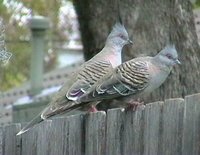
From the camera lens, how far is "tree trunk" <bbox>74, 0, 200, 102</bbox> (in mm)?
6887

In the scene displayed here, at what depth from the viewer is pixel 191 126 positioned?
4.53 metres

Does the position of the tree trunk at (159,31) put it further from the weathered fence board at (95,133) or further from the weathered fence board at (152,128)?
the weathered fence board at (152,128)

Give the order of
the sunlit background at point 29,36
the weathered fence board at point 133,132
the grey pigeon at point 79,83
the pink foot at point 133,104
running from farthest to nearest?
the sunlit background at point 29,36
the grey pigeon at point 79,83
the pink foot at point 133,104
the weathered fence board at point 133,132

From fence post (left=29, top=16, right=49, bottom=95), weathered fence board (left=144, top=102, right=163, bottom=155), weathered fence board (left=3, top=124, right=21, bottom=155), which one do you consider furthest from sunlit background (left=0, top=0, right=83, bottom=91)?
weathered fence board (left=144, top=102, right=163, bottom=155)

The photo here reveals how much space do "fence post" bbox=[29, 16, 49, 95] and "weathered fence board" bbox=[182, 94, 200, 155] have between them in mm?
7701

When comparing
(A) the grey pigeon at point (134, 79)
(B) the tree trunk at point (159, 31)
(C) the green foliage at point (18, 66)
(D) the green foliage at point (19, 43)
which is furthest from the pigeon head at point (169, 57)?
(C) the green foliage at point (18, 66)

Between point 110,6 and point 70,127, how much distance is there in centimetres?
193

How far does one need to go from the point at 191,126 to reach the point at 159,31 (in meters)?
2.51

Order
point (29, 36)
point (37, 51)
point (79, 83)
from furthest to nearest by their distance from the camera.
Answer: point (29, 36) → point (37, 51) → point (79, 83)

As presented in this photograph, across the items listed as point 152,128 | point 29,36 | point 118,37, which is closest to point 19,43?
point 29,36

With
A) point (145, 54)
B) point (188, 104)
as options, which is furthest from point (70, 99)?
point (145, 54)

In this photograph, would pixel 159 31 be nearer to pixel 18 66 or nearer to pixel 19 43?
pixel 19 43

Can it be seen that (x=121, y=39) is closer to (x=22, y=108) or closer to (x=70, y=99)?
(x=70, y=99)

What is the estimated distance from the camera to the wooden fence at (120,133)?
180 inches
